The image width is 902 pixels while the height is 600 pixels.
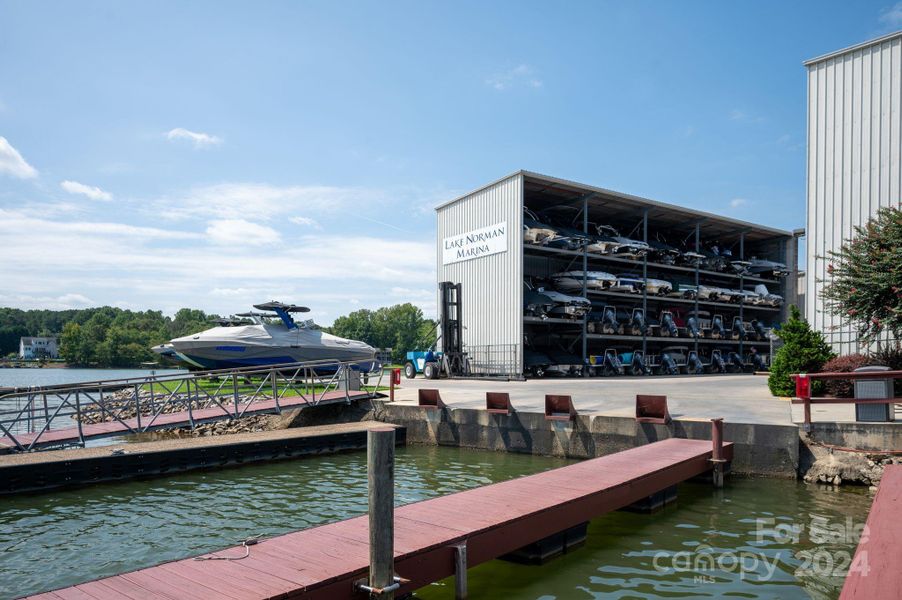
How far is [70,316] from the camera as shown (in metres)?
130

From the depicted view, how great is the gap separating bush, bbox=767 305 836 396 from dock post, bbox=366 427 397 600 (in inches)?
570

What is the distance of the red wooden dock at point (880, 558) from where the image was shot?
4566mm

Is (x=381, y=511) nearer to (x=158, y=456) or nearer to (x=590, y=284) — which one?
(x=158, y=456)

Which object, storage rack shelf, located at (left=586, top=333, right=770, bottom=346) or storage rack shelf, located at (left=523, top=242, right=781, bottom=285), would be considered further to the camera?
storage rack shelf, located at (left=586, top=333, right=770, bottom=346)

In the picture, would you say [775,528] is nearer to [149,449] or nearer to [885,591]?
[885,591]

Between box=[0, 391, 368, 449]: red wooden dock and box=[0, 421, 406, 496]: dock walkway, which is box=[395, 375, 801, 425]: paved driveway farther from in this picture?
box=[0, 391, 368, 449]: red wooden dock

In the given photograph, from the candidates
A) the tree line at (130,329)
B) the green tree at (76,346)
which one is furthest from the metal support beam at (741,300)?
the green tree at (76,346)

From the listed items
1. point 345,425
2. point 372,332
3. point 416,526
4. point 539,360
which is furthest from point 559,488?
point 372,332

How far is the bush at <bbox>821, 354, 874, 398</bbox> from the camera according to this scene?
1405cm

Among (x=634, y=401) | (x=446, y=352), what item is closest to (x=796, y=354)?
(x=634, y=401)

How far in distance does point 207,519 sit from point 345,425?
24.4 feet

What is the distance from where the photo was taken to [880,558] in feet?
17.2

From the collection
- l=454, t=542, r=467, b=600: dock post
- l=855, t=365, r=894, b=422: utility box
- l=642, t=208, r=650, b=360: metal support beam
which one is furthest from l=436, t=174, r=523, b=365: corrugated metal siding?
l=454, t=542, r=467, b=600: dock post

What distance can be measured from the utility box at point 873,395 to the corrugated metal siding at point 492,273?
16.9m
